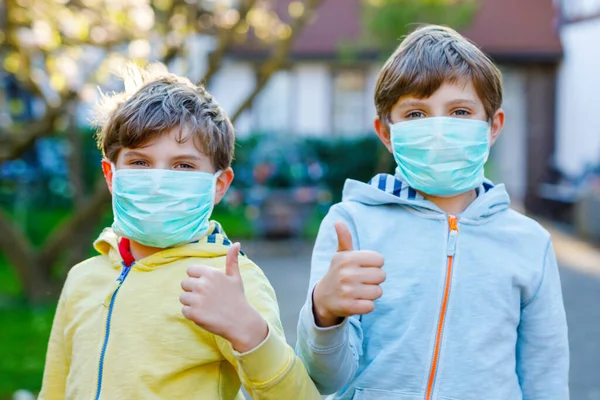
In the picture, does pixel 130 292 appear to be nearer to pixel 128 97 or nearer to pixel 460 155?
pixel 128 97

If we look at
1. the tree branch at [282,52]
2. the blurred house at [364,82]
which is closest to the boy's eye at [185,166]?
the tree branch at [282,52]

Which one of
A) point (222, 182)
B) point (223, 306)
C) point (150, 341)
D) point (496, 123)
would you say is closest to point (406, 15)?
point (496, 123)

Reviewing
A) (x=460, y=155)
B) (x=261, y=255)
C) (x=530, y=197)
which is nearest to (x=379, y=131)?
(x=460, y=155)

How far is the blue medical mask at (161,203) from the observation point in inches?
92.1

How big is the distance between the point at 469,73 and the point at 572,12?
56.1 feet

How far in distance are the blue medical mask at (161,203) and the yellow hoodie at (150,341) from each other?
0.24 feet

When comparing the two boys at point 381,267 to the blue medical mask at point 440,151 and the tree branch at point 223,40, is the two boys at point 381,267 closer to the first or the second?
the blue medical mask at point 440,151

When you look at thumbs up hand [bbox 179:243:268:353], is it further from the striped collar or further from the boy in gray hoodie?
the striped collar

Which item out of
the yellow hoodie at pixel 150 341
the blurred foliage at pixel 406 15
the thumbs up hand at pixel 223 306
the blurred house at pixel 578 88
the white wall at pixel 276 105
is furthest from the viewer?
the white wall at pixel 276 105

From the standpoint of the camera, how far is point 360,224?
96.8 inches

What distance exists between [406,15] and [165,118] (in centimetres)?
1245

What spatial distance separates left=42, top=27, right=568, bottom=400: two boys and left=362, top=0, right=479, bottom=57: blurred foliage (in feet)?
39.3

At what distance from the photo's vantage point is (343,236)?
1.95 meters

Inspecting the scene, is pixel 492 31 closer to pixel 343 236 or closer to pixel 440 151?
pixel 440 151
